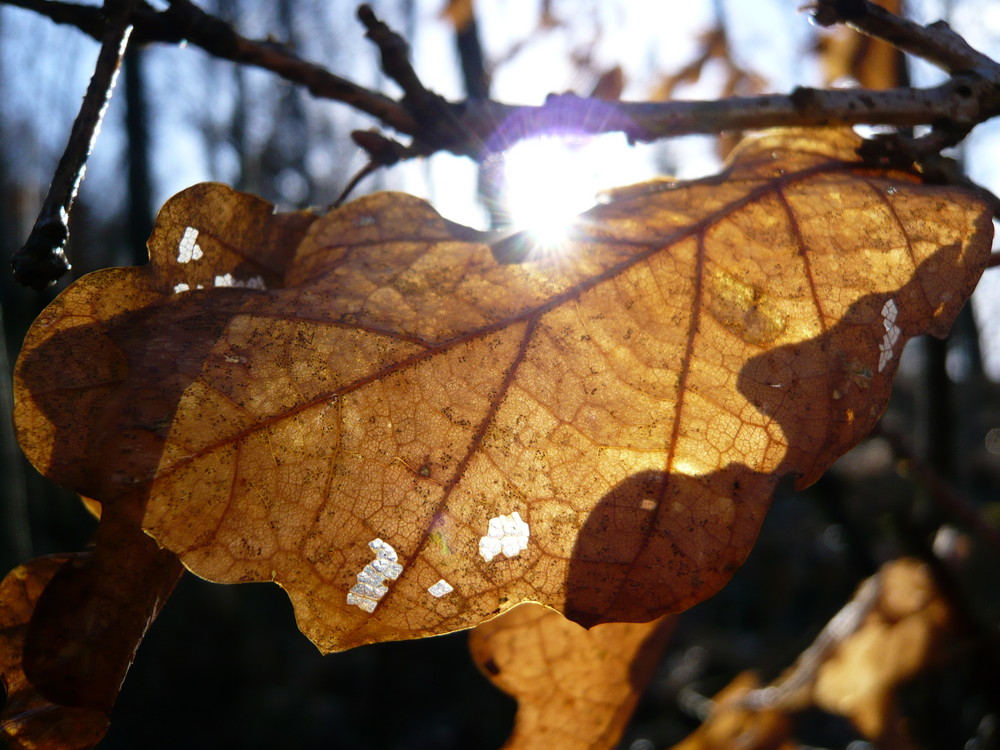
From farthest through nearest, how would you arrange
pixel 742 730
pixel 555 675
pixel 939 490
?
pixel 742 730, pixel 939 490, pixel 555 675

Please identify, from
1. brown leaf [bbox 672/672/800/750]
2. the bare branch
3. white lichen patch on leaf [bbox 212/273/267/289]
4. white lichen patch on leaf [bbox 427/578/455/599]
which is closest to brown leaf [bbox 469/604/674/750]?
white lichen patch on leaf [bbox 427/578/455/599]

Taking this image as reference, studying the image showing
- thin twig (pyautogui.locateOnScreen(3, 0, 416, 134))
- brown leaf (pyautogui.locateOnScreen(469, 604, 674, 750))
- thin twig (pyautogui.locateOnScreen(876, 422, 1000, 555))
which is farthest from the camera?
thin twig (pyautogui.locateOnScreen(876, 422, 1000, 555))

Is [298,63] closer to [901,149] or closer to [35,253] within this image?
[35,253]

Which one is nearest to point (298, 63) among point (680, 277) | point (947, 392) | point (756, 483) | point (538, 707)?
point (680, 277)

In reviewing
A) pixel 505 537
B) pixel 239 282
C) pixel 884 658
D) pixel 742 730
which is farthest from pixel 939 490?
pixel 239 282

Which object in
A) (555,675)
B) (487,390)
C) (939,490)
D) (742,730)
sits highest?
(487,390)

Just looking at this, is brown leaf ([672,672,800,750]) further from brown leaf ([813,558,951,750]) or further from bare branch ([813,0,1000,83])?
bare branch ([813,0,1000,83])

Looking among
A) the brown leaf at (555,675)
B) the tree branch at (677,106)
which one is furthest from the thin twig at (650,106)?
the brown leaf at (555,675)

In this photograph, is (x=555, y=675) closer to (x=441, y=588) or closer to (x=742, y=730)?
(x=441, y=588)
